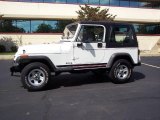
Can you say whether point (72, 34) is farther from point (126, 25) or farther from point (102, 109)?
point (102, 109)

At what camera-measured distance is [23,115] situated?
20.1 feet

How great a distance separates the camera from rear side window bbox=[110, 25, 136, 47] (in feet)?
31.4

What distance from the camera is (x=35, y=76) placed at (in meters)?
8.60

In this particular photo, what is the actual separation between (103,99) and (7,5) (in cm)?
2410

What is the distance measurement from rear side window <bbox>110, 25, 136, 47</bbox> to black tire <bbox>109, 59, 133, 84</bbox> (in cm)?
64

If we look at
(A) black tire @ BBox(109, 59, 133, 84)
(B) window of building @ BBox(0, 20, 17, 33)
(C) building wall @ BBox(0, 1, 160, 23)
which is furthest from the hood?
(B) window of building @ BBox(0, 20, 17, 33)

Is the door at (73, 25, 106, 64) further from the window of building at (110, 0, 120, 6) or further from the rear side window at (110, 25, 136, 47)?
the window of building at (110, 0, 120, 6)

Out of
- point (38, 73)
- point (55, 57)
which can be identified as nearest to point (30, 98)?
point (38, 73)

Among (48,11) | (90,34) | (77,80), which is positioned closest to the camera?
(90,34)

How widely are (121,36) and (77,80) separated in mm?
2468

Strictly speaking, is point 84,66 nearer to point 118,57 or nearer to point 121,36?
point 118,57

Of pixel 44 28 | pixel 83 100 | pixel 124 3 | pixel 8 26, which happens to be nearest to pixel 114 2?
pixel 124 3

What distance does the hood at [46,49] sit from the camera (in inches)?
333

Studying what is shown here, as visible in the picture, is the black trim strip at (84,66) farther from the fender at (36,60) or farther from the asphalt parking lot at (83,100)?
the asphalt parking lot at (83,100)
